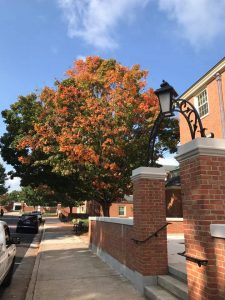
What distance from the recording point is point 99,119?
59.5 ft

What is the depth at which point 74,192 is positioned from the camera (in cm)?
2588

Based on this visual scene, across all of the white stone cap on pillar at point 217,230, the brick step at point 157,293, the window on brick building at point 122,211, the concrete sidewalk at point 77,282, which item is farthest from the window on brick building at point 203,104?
the window on brick building at point 122,211

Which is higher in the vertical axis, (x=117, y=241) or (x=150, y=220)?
(x=150, y=220)

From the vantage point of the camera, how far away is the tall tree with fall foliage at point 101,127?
718 inches

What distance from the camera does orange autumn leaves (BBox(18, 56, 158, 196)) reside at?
1817cm

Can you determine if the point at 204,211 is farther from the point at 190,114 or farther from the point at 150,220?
the point at 190,114

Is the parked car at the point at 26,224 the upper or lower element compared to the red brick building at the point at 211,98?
lower

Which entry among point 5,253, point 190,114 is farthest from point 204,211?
point 5,253

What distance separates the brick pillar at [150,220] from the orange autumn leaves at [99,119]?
30.9ft

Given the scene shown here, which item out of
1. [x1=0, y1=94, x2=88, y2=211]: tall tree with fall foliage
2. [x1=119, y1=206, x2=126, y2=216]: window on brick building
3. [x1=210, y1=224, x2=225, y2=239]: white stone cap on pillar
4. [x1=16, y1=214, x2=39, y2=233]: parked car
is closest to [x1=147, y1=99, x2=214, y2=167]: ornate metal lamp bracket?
[x1=210, y1=224, x2=225, y2=239]: white stone cap on pillar

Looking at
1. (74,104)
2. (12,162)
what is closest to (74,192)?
(12,162)

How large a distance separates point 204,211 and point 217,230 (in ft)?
1.18

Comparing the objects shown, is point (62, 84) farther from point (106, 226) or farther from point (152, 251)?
point (152, 251)

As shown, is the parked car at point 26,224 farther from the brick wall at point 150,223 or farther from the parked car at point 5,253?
the brick wall at point 150,223
